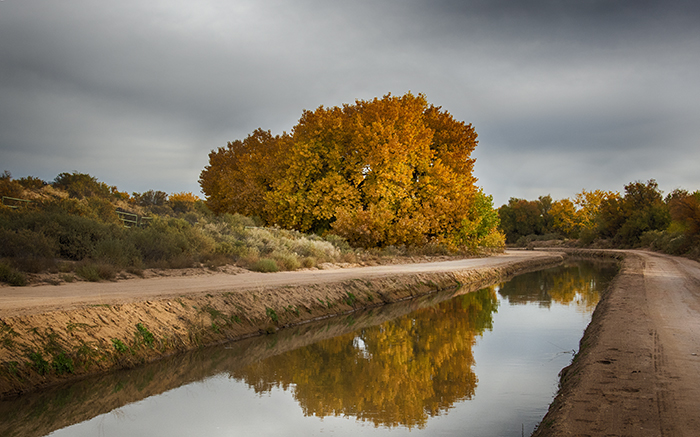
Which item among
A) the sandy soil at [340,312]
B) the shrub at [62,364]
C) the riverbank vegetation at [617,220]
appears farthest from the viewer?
the riverbank vegetation at [617,220]

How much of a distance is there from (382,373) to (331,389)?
1.00m

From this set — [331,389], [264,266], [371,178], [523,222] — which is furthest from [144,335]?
[523,222]

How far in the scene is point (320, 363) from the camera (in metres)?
7.35

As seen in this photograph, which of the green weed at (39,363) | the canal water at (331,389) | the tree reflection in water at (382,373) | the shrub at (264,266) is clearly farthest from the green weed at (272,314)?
the shrub at (264,266)

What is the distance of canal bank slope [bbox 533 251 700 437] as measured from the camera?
3.89 meters

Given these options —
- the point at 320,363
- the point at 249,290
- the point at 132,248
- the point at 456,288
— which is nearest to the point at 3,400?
the point at 320,363

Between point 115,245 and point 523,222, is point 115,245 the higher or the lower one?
the lower one

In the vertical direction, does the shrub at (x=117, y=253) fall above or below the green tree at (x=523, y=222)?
below

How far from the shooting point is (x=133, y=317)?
24.0 feet

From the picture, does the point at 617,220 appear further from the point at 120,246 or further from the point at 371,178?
the point at 120,246

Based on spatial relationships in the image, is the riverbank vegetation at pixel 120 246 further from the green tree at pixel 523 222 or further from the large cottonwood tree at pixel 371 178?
the green tree at pixel 523 222

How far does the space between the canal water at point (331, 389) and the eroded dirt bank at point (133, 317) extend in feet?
0.90

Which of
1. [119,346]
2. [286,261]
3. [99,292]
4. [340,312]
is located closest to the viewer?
→ [119,346]

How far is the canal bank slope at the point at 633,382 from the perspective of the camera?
12.8 ft
